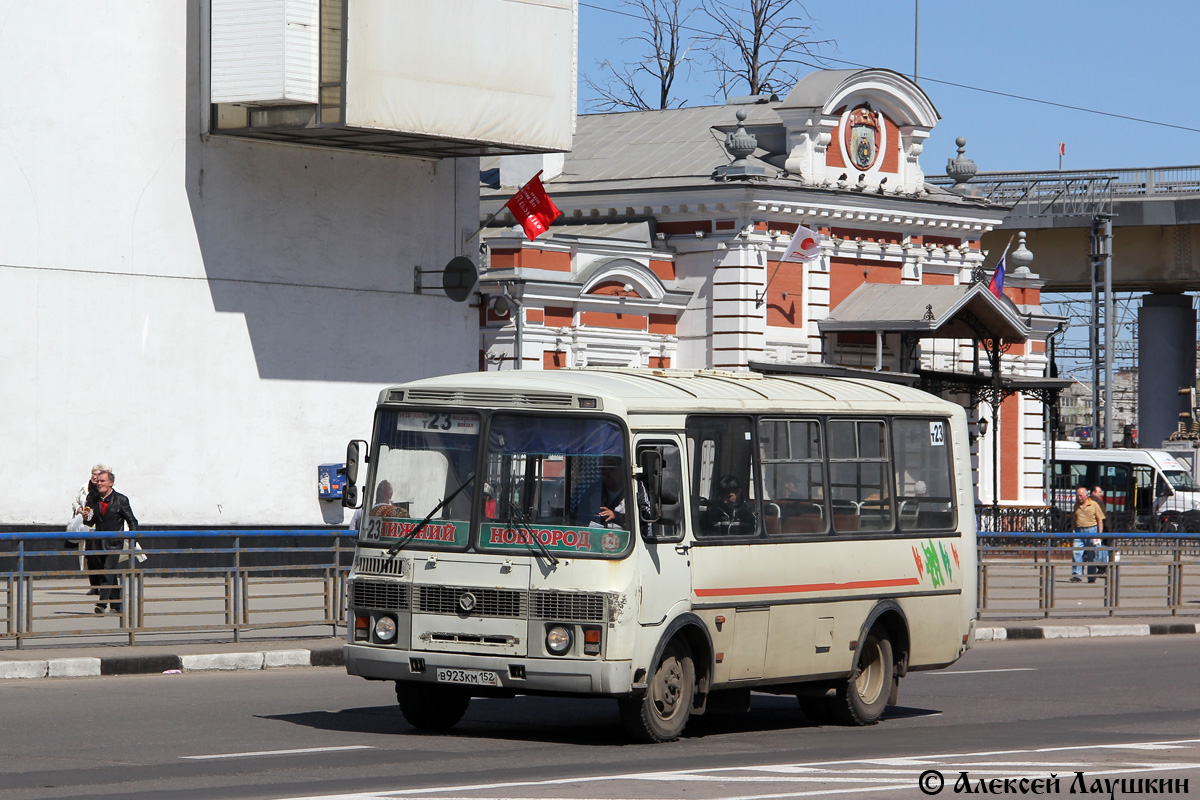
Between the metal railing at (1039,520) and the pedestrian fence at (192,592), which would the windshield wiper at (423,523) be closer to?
the pedestrian fence at (192,592)

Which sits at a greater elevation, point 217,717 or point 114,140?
point 114,140

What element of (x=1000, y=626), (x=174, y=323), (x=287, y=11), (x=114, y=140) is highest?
(x=287, y=11)

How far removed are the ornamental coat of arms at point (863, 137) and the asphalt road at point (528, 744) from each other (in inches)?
951

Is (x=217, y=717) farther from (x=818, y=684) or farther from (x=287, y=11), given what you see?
(x=287, y=11)

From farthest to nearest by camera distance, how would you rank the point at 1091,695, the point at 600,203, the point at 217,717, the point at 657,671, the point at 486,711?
1. the point at 600,203
2. the point at 1091,695
3. the point at 486,711
4. the point at 217,717
5. the point at 657,671

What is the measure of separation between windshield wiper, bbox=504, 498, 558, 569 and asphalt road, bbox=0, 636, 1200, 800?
1.27 meters

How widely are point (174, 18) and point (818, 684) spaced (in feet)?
57.0

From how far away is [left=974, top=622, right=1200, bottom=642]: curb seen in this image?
83.5ft

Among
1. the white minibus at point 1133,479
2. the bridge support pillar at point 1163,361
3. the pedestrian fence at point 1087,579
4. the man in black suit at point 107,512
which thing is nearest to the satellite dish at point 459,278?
the pedestrian fence at point 1087,579

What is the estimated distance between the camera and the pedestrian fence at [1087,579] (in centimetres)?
2678

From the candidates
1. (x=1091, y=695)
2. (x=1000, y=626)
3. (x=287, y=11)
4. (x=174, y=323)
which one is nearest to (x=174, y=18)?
(x=287, y=11)

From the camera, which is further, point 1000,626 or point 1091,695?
point 1000,626

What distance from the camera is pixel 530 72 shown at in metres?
30.2

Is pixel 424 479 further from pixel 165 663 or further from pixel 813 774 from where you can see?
pixel 165 663
